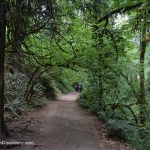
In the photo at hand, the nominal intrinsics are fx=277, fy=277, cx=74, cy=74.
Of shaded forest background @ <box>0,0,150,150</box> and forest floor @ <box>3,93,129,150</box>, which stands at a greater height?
shaded forest background @ <box>0,0,150,150</box>

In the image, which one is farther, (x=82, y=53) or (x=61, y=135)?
(x=82, y=53)

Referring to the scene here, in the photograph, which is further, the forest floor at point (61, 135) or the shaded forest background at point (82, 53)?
the forest floor at point (61, 135)

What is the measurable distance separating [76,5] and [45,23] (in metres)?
1.18

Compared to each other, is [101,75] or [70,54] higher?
[70,54]

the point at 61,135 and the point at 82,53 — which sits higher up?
the point at 82,53

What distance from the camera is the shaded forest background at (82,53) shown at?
8086 millimetres

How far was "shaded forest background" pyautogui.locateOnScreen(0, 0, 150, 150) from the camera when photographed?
8086mm

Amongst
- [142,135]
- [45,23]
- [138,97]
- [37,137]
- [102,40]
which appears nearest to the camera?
[45,23]

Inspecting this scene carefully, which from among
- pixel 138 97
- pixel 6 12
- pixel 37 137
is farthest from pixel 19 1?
pixel 138 97

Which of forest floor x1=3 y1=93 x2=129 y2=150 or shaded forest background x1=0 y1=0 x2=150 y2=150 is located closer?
shaded forest background x1=0 y1=0 x2=150 y2=150

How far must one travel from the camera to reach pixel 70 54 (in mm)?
14391

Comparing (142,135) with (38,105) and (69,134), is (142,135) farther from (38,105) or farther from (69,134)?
(38,105)

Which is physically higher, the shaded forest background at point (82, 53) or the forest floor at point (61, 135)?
the shaded forest background at point (82, 53)

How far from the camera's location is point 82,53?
13875mm
